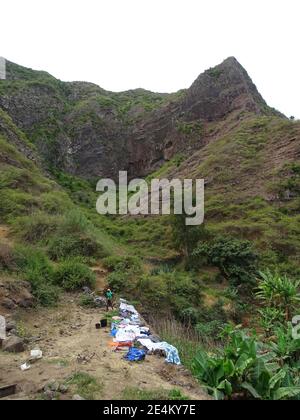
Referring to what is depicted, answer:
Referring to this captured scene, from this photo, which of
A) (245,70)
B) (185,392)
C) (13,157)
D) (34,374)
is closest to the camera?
(185,392)

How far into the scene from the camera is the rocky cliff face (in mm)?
40906

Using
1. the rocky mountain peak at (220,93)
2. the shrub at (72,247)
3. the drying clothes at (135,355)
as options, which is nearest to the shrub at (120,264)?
the shrub at (72,247)

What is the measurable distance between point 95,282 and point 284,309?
5503 mm

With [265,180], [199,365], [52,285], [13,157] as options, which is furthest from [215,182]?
[199,365]

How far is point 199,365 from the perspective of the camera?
5754 mm

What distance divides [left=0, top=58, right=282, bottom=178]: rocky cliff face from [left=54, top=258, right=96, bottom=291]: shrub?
93.3ft

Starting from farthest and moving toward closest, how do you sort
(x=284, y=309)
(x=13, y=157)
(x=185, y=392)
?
(x=13, y=157), (x=284, y=309), (x=185, y=392)

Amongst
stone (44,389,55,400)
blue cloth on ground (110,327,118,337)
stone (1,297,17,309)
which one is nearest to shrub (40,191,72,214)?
stone (1,297,17,309)

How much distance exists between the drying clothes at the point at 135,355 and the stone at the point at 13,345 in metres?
1.82

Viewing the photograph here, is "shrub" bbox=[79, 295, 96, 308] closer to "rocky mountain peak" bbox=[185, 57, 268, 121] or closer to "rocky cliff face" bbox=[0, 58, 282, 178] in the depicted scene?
"rocky cliff face" bbox=[0, 58, 282, 178]

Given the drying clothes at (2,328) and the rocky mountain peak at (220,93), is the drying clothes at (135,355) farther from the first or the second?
the rocky mountain peak at (220,93)

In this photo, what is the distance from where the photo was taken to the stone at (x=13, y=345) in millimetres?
7168

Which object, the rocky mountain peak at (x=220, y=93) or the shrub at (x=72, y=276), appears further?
the rocky mountain peak at (x=220, y=93)

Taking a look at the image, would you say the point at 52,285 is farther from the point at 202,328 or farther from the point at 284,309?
the point at 284,309
